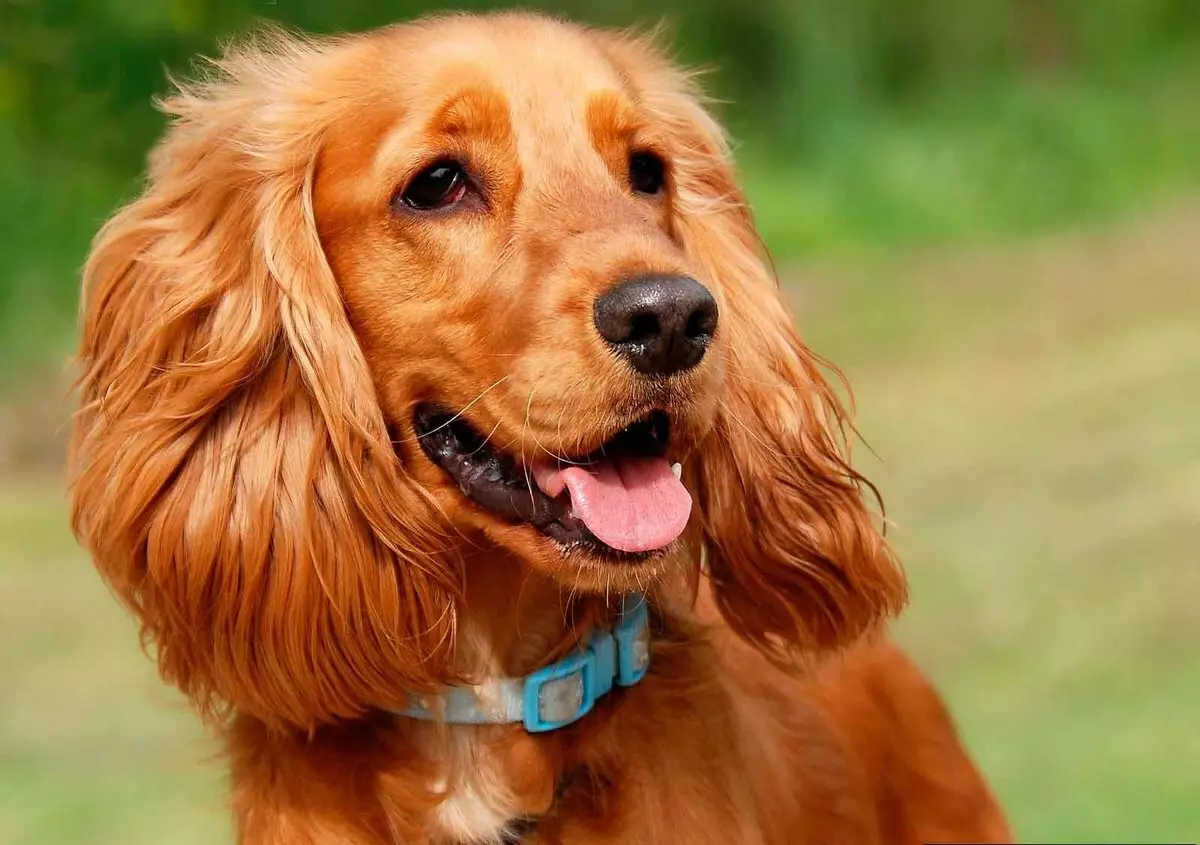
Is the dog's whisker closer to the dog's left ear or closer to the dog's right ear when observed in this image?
the dog's right ear

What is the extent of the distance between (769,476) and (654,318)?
0.61 meters

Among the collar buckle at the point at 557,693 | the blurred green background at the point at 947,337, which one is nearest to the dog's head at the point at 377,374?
the collar buckle at the point at 557,693

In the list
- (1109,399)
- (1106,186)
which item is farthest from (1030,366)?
(1106,186)

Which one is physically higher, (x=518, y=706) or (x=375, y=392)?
(x=375, y=392)

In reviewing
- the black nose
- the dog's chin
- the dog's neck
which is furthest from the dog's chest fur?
the black nose

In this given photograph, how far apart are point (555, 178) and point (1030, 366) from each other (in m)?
4.53

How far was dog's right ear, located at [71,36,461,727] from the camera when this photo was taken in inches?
85.8

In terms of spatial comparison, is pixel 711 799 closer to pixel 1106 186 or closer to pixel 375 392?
pixel 375 392

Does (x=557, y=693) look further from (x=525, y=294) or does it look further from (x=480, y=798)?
(x=525, y=294)

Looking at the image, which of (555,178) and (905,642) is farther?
(905,642)

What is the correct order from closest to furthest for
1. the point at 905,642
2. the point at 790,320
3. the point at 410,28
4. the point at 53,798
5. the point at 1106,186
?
the point at 410,28 → the point at 790,320 → the point at 53,798 → the point at 905,642 → the point at 1106,186

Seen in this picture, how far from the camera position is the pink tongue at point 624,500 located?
2.07 m

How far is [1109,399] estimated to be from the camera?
6016 mm

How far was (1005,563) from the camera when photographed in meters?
5.02
